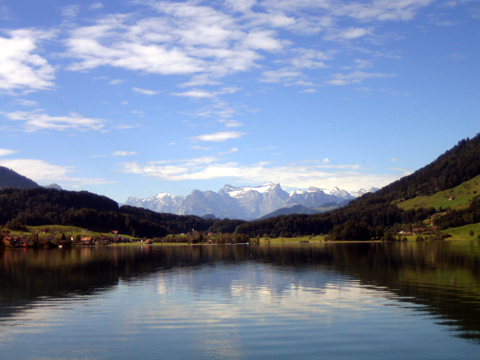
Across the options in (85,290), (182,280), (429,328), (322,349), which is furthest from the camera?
(182,280)

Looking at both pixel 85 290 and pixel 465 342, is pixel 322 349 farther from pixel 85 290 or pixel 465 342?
pixel 85 290

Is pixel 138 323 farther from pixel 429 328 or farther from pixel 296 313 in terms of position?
pixel 429 328

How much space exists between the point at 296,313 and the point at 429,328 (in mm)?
9931

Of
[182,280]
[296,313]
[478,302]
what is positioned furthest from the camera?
[182,280]

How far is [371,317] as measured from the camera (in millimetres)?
31172

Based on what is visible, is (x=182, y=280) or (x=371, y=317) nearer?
(x=371, y=317)

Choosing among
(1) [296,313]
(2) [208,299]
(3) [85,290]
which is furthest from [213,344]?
(3) [85,290]

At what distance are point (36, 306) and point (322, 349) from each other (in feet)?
88.4

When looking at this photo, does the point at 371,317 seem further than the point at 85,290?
No

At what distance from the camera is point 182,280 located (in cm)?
5750

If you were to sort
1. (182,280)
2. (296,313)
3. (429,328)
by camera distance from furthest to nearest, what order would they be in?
(182,280) < (296,313) < (429,328)

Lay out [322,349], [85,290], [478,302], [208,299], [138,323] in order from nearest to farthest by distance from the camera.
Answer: [322,349] → [138,323] → [478,302] → [208,299] → [85,290]

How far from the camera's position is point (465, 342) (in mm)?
23766

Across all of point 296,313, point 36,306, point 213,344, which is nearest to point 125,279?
point 36,306
